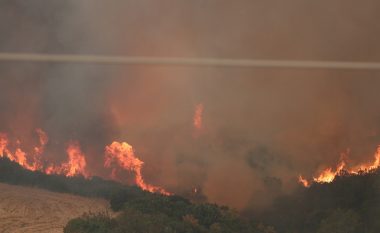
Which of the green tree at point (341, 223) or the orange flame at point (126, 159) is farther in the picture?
the orange flame at point (126, 159)

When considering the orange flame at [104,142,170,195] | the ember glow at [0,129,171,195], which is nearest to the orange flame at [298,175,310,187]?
the ember glow at [0,129,171,195]

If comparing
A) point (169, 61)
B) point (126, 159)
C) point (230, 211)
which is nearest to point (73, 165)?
point (126, 159)

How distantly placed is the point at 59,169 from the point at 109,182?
367 centimetres

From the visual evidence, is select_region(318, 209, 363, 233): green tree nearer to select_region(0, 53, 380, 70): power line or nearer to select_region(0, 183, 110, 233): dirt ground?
select_region(0, 183, 110, 233): dirt ground

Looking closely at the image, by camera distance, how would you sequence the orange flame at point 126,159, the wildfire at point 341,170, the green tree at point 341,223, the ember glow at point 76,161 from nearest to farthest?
the green tree at point 341,223, the wildfire at point 341,170, the orange flame at point 126,159, the ember glow at point 76,161

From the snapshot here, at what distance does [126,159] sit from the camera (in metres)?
24.1

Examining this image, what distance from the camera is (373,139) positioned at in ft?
79.1

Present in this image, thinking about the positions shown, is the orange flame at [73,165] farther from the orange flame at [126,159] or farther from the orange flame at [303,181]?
the orange flame at [303,181]

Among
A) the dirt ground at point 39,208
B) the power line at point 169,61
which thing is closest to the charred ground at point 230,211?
the dirt ground at point 39,208

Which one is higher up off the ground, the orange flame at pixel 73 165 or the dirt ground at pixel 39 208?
the orange flame at pixel 73 165

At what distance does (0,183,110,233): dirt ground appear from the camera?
62.5ft

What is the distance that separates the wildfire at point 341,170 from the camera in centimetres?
2256

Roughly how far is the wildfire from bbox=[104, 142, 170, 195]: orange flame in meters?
7.79

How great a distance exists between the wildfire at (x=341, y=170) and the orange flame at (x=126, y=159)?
779 cm
